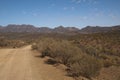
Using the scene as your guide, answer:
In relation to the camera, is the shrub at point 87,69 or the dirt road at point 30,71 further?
the shrub at point 87,69

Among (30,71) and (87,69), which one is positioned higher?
(87,69)

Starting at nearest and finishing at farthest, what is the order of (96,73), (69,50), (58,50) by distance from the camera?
(96,73) < (69,50) < (58,50)

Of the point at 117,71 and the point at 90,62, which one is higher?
the point at 90,62

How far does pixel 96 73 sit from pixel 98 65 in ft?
1.96

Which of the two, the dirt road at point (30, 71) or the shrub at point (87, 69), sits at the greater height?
the shrub at point (87, 69)

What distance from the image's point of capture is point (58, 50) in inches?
875

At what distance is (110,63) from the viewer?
20.8 meters

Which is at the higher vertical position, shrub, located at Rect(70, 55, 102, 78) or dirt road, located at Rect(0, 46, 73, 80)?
shrub, located at Rect(70, 55, 102, 78)

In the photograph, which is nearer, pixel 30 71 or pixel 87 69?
pixel 87 69

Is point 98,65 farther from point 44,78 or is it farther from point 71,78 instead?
point 44,78

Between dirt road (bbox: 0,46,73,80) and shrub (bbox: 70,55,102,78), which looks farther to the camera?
shrub (bbox: 70,55,102,78)

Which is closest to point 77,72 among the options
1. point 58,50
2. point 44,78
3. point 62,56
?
point 44,78

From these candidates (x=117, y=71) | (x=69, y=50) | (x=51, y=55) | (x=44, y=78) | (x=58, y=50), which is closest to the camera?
(x=44, y=78)

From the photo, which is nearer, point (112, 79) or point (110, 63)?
point (112, 79)
